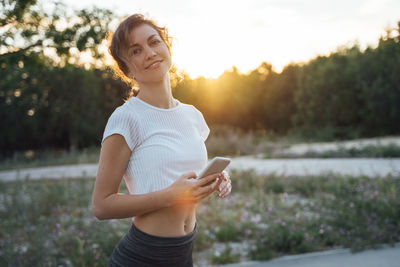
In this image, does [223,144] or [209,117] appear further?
[209,117]

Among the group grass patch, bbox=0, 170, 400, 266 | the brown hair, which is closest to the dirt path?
grass patch, bbox=0, 170, 400, 266

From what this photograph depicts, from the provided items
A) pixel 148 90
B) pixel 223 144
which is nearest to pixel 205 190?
pixel 148 90

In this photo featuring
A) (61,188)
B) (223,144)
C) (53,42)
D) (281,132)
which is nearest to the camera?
(53,42)

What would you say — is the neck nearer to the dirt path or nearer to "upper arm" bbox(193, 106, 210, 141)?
"upper arm" bbox(193, 106, 210, 141)

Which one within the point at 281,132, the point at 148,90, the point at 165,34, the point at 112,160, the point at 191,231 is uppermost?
the point at 165,34

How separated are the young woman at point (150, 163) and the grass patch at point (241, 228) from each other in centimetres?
219

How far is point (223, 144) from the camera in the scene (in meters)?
14.8

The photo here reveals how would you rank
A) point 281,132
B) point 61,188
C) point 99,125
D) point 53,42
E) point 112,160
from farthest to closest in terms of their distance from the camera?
point 281,132 → point 99,125 → point 61,188 → point 53,42 → point 112,160

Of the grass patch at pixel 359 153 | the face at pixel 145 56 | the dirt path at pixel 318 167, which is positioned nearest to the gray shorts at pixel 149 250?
the face at pixel 145 56

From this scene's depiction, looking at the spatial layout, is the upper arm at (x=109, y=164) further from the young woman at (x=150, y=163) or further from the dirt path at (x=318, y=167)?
the dirt path at (x=318, y=167)

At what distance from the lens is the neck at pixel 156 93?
1537 millimetres

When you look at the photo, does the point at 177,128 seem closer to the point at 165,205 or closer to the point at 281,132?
the point at 165,205

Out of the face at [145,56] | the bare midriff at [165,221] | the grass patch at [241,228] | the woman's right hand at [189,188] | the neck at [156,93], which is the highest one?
the face at [145,56]

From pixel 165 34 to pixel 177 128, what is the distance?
469mm
